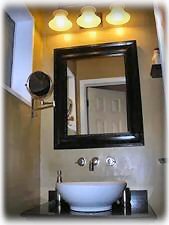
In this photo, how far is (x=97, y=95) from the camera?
1868mm

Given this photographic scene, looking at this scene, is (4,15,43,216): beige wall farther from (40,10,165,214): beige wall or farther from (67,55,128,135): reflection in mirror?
(67,55,128,135): reflection in mirror

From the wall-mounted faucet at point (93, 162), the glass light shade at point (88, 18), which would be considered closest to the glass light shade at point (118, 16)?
the glass light shade at point (88, 18)

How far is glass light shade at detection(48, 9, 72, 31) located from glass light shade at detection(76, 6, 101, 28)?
3.3 inches

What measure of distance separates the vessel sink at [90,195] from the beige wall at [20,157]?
9.8 inches

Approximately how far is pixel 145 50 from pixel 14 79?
89cm

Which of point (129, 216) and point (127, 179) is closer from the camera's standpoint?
point (129, 216)

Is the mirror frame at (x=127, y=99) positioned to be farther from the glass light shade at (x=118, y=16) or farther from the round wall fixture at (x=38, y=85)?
the round wall fixture at (x=38, y=85)

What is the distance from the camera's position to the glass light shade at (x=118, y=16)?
6.08 feet

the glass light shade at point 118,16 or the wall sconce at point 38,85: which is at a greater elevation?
the glass light shade at point 118,16

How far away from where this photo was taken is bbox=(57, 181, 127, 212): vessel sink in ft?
4.18

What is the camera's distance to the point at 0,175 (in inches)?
51.2

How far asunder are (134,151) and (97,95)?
1.43 feet

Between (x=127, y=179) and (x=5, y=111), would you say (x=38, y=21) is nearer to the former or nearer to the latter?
(x=5, y=111)

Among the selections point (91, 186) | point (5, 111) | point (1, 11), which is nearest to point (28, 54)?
point (1, 11)
